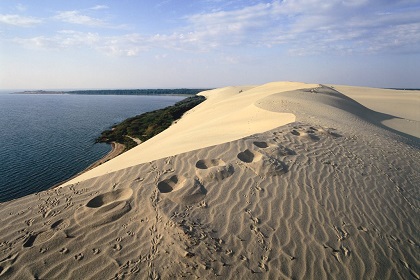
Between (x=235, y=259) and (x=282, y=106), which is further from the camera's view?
(x=282, y=106)

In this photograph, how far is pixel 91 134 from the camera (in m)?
26.5

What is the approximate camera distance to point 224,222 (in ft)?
14.9

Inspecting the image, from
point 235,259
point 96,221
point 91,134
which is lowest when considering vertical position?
point 91,134

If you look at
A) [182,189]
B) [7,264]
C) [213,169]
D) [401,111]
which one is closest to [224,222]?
[182,189]

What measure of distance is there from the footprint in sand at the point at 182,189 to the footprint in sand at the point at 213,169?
295 millimetres

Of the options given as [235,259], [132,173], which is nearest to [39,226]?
[132,173]

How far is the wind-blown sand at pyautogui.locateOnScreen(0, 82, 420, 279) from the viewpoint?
3.77 metres

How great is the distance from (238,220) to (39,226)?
11.1 ft

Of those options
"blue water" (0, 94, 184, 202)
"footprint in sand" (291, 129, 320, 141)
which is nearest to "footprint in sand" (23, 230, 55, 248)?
"footprint in sand" (291, 129, 320, 141)

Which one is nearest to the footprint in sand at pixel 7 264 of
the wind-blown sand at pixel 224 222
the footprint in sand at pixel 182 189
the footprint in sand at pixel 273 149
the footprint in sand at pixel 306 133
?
the wind-blown sand at pixel 224 222

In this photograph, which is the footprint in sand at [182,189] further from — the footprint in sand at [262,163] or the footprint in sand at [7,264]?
the footprint in sand at [7,264]

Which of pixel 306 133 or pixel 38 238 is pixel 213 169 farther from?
pixel 306 133

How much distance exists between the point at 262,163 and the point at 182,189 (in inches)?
83.8

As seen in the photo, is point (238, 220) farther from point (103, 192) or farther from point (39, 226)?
point (39, 226)
